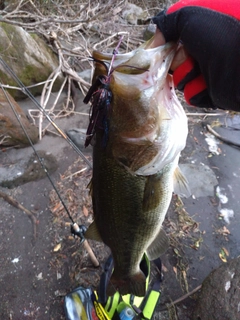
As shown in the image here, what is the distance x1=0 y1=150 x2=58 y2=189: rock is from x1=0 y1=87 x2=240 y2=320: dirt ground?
0.21ft

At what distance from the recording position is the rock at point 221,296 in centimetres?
218

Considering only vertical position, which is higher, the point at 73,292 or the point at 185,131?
the point at 185,131

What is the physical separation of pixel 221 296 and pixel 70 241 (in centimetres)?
153

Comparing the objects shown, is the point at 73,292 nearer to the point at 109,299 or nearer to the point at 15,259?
the point at 109,299

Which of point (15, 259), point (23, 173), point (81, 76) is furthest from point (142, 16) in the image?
point (15, 259)

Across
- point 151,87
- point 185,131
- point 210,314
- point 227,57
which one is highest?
point 227,57

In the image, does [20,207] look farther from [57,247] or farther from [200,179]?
[200,179]

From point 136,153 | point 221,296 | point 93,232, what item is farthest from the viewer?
point 221,296

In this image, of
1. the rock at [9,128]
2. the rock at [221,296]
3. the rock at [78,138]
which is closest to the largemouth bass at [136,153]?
the rock at [221,296]

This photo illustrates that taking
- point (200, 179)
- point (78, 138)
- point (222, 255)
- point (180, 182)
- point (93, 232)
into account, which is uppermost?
point (180, 182)

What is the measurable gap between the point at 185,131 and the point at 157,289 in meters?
1.80

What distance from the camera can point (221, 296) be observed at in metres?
2.29

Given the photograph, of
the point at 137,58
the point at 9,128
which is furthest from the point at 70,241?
the point at 137,58

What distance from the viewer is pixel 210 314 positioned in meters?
2.26
